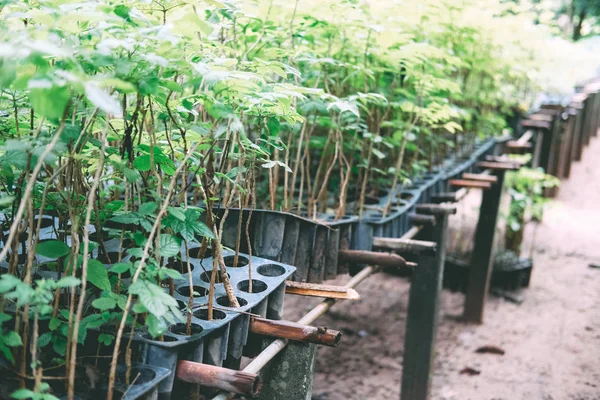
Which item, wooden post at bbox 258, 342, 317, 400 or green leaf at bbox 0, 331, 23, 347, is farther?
wooden post at bbox 258, 342, 317, 400

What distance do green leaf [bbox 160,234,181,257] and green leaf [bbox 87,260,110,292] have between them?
0.59 ft

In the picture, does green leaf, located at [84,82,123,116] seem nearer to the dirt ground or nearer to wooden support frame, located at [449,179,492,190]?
wooden support frame, located at [449,179,492,190]

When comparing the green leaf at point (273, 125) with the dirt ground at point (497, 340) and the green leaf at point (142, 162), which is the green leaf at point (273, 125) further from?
the dirt ground at point (497, 340)

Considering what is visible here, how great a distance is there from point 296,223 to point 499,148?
4784 mm

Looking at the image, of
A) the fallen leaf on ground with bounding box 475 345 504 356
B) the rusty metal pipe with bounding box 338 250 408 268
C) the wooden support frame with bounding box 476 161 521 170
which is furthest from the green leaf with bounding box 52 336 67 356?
the fallen leaf on ground with bounding box 475 345 504 356

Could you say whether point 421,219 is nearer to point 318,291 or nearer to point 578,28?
point 318,291

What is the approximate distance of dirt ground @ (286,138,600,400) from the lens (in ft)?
17.1

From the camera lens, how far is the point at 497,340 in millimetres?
6242

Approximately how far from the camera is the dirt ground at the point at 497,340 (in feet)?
17.1

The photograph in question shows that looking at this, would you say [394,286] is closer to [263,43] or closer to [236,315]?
[263,43]

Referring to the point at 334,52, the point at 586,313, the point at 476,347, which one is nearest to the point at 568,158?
the point at 586,313

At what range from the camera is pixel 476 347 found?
6109 mm

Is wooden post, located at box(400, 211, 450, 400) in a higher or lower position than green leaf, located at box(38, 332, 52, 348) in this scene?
lower

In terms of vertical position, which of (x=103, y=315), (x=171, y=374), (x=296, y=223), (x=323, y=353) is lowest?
(x=323, y=353)
